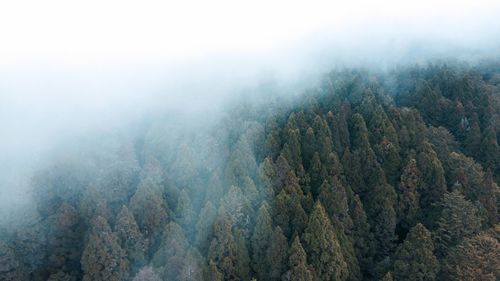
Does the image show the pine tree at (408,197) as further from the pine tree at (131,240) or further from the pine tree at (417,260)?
the pine tree at (131,240)

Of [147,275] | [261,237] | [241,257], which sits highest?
[147,275]

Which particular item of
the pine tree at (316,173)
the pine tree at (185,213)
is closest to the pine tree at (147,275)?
the pine tree at (185,213)

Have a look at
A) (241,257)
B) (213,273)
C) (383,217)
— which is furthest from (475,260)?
(213,273)

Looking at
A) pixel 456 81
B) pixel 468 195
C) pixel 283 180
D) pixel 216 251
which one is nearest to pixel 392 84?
pixel 456 81

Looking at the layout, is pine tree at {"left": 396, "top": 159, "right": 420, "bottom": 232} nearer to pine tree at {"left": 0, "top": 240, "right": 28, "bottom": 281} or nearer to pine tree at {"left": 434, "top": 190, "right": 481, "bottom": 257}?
pine tree at {"left": 434, "top": 190, "right": 481, "bottom": 257}

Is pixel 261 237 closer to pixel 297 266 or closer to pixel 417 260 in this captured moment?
pixel 297 266

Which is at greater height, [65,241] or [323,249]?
[65,241]
